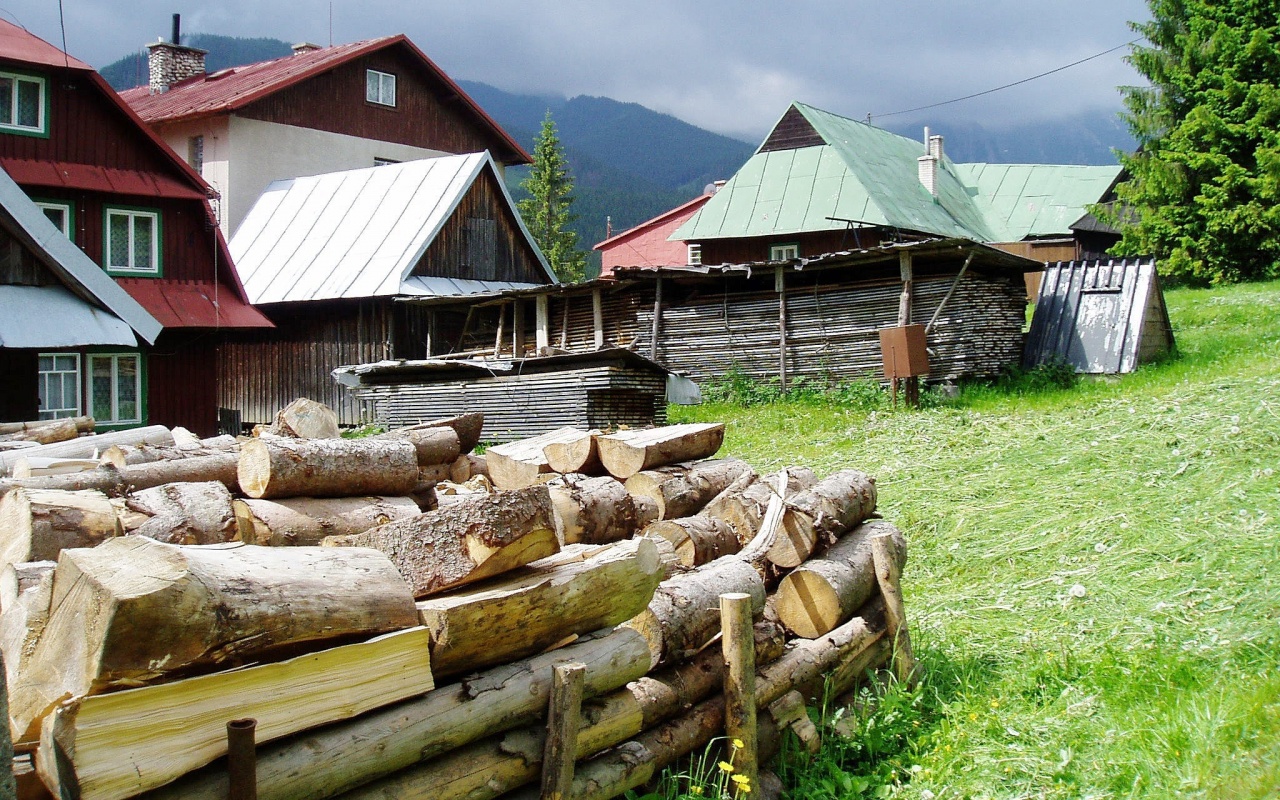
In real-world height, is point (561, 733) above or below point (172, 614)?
below

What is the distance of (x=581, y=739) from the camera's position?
4.25 metres

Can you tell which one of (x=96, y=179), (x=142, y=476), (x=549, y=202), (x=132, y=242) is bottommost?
(x=142, y=476)

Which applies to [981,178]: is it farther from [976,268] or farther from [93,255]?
[93,255]

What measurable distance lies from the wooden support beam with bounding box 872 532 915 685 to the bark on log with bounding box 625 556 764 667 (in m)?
1.02

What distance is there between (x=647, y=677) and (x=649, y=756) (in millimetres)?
411

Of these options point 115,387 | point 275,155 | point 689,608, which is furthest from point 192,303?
point 689,608

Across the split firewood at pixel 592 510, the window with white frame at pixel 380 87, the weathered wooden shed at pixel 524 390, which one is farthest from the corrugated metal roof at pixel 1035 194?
the split firewood at pixel 592 510

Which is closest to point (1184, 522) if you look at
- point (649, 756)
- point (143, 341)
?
point (649, 756)

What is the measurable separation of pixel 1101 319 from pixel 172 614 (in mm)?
19428

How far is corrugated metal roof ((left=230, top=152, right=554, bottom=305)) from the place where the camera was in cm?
2514

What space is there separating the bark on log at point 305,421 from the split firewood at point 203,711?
8027 millimetres

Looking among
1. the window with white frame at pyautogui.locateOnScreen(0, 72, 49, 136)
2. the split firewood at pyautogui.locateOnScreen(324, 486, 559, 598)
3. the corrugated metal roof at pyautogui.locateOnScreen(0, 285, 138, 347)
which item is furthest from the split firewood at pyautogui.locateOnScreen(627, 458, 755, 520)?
→ the window with white frame at pyautogui.locateOnScreen(0, 72, 49, 136)

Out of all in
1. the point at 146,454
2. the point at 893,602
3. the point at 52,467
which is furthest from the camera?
the point at 146,454

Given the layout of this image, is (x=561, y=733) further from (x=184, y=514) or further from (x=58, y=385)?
(x=58, y=385)
